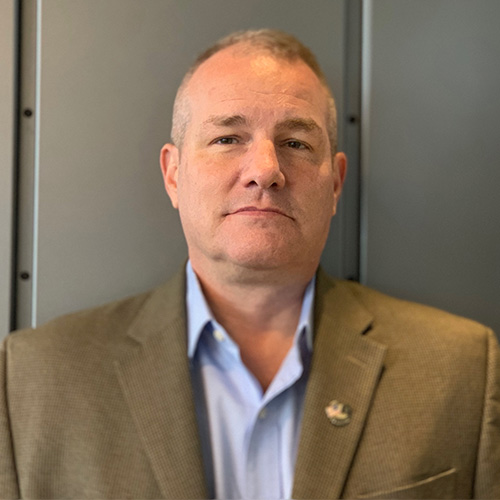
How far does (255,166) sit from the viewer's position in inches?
46.3

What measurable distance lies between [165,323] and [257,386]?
255mm

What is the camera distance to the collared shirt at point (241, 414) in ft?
3.85

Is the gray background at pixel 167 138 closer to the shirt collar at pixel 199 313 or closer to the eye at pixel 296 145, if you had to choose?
the shirt collar at pixel 199 313

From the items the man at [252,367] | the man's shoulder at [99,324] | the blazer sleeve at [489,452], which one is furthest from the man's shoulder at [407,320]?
the man's shoulder at [99,324]

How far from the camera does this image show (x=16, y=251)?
1527 millimetres

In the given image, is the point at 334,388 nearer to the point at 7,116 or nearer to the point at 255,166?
the point at 255,166

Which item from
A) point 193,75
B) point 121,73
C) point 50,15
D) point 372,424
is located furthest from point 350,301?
point 50,15

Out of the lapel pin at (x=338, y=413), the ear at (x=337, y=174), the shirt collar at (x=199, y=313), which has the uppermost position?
the ear at (x=337, y=174)

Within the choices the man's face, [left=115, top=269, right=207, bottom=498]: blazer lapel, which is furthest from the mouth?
[left=115, top=269, right=207, bottom=498]: blazer lapel

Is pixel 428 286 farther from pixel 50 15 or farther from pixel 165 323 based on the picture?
pixel 50 15

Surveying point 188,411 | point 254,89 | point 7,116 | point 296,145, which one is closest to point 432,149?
point 296,145

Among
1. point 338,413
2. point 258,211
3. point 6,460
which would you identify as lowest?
point 6,460

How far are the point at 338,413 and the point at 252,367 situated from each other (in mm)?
230

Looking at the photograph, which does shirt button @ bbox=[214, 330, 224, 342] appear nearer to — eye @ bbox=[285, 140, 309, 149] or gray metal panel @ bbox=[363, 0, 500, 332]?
eye @ bbox=[285, 140, 309, 149]
